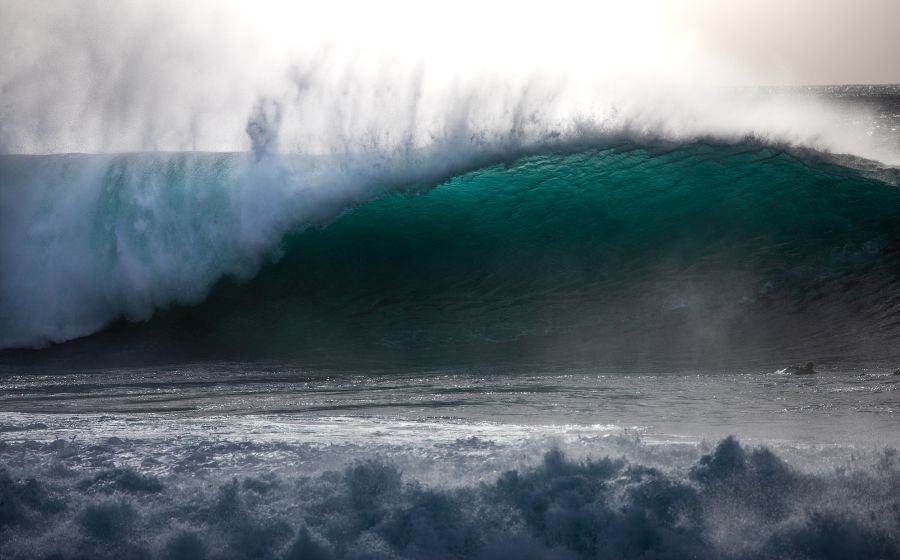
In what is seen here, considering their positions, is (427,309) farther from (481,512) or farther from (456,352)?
(481,512)

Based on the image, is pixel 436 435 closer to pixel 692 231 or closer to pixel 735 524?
pixel 735 524

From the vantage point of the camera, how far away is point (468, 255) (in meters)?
12.8

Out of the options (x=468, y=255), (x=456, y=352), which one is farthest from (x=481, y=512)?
(x=468, y=255)

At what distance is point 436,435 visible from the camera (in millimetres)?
6004

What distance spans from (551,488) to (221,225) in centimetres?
929

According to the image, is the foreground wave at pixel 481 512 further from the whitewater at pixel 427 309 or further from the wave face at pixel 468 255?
the wave face at pixel 468 255

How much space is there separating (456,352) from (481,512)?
5441 millimetres

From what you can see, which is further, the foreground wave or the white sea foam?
the white sea foam

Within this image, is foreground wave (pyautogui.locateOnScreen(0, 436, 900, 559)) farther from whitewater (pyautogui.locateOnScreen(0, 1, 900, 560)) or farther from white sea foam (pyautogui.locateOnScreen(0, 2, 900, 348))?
white sea foam (pyautogui.locateOnScreen(0, 2, 900, 348))

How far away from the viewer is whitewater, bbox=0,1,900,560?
4.79 m

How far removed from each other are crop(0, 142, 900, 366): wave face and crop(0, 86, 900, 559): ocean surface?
47 mm

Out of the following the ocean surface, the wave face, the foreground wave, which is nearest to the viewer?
the foreground wave

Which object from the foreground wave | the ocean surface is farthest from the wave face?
the foreground wave

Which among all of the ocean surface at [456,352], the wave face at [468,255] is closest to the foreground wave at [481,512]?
the ocean surface at [456,352]
